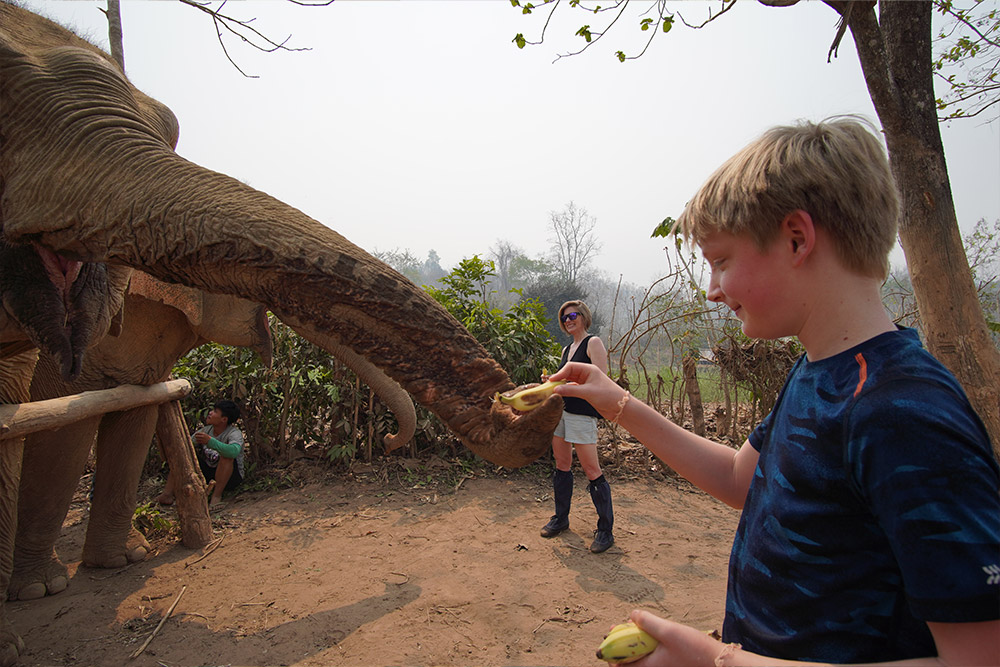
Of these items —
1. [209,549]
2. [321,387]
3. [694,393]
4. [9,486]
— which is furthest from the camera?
[694,393]

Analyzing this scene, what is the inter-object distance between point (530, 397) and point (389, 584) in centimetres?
301

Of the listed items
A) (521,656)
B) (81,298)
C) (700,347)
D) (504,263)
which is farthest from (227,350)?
(504,263)

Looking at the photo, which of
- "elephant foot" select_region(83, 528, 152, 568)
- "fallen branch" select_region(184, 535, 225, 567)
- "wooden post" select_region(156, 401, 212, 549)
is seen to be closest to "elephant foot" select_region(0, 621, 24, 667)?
"elephant foot" select_region(83, 528, 152, 568)

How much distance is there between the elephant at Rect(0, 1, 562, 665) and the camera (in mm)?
2002

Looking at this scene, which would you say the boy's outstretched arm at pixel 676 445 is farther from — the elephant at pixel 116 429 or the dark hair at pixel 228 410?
the dark hair at pixel 228 410

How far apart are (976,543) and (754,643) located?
1.81 feet

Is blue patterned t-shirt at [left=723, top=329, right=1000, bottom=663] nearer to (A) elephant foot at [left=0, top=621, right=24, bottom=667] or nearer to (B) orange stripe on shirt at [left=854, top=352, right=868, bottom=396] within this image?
(B) orange stripe on shirt at [left=854, top=352, right=868, bottom=396]

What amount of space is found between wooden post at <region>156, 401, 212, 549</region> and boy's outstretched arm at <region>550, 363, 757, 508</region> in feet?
13.9

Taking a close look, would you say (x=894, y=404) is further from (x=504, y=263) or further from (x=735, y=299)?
(x=504, y=263)

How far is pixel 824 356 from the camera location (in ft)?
3.63

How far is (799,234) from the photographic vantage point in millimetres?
1084

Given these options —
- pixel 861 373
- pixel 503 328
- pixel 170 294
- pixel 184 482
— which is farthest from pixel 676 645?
pixel 503 328

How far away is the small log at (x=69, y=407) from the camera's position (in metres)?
2.99

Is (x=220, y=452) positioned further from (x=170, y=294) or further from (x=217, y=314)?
(x=170, y=294)
